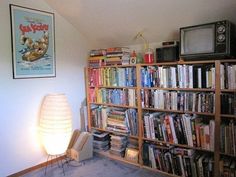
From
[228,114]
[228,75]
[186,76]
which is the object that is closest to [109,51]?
[186,76]

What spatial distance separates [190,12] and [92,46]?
1675 millimetres

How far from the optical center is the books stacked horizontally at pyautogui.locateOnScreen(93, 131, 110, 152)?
324cm

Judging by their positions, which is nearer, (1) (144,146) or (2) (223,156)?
(2) (223,156)

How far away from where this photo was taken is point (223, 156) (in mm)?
2381

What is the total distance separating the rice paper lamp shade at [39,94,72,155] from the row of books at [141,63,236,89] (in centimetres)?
102

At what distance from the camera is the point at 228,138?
2223mm

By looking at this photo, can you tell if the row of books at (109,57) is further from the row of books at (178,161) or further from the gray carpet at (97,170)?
the gray carpet at (97,170)

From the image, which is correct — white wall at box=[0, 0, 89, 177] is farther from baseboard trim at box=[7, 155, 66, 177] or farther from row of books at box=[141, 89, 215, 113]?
row of books at box=[141, 89, 215, 113]

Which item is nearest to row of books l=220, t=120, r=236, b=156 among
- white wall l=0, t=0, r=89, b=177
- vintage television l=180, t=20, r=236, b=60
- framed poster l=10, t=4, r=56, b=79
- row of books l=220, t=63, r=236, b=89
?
row of books l=220, t=63, r=236, b=89

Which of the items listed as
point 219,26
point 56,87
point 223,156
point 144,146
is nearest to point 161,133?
point 144,146

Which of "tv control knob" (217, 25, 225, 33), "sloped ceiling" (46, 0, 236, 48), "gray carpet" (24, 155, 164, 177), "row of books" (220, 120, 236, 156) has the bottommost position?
"gray carpet" (24, 155, 164, 177)

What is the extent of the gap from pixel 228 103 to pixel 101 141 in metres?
1.75

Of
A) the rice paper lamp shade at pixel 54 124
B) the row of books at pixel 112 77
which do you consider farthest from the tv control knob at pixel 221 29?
the rice paper lamp shade at pixel 54 124

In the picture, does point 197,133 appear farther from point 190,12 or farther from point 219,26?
point 190,12
